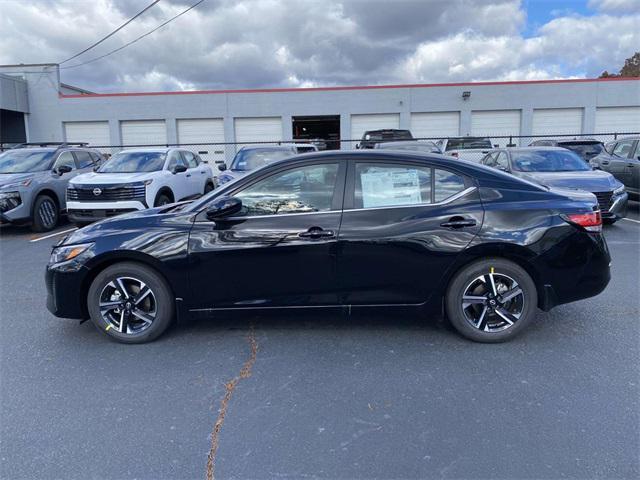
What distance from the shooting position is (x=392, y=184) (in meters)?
3.99

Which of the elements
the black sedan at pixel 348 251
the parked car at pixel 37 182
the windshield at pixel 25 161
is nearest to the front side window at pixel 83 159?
the parked car at pixel 37 182

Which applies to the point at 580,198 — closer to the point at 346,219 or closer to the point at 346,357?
the point at 346,219

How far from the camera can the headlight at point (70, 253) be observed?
12.9 feet

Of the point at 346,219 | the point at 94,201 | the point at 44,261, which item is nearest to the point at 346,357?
the point at 346,219

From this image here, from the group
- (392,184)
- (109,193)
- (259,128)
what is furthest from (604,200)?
(259,128)

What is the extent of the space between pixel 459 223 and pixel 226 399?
224 centimetres

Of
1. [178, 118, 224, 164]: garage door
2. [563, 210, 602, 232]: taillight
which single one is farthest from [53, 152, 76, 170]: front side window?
[178, 118, 224, 164]: garage door

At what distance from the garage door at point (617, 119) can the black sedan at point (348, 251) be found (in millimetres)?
26187

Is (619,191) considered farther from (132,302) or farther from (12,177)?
(12,177)

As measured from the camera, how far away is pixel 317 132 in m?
29.7

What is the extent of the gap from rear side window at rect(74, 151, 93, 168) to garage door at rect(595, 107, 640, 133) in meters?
25.6

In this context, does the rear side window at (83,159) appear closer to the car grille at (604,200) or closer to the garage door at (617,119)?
the car grille at (604,200)

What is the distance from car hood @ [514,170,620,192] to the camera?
8.39 metres

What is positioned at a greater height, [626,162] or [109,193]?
[626,162]
